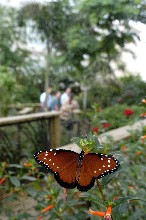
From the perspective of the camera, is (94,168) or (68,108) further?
(68,108)

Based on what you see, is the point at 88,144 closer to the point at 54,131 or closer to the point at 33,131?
the point at 33,131

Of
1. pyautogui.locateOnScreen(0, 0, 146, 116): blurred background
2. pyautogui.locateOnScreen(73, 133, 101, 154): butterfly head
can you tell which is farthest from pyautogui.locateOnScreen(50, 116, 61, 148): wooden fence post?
pyautogui.locateOnScreen(73, 133, 101, 154): butterfly head

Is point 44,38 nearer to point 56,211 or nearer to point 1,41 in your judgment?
point 1,41

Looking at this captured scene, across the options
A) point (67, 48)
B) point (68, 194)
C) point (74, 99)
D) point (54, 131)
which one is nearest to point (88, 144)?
point (68, 194)

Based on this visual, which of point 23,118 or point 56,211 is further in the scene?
point 23,118

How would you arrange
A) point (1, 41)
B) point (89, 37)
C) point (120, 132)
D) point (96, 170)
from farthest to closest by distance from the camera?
1. point (1, 41)
2. point (89, 37)
3. point (120, 132)
4. point (96, 170)

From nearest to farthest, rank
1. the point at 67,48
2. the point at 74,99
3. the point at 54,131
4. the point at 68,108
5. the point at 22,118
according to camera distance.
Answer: the point at 22,118
the point at 54,131
the point at 68,108
the point at 67,48
the point at 74,99

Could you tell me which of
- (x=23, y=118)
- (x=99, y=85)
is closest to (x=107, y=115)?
(x=23, y=118)

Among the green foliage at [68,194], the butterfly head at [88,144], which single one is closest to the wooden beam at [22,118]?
the green foliage at [68,194]
